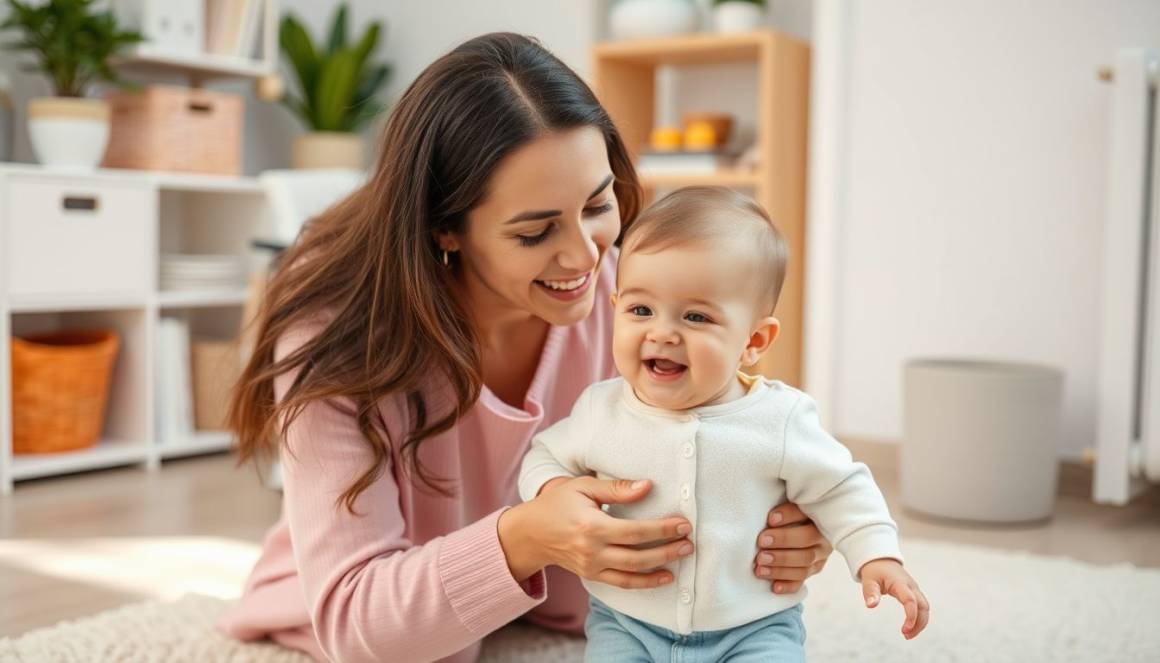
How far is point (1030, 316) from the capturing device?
2.72 meters

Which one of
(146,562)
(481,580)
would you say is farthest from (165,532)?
(481,580)

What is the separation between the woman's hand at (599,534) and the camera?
1.04m

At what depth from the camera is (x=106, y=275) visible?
2832 millimetres

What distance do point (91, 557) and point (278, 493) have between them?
1.92 feet

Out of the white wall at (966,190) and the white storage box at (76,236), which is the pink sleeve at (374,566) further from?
the white wall at (966,190)

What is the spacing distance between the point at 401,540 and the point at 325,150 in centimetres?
254

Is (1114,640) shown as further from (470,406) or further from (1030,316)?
(1030,316)

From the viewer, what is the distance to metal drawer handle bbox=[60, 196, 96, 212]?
9.07ft

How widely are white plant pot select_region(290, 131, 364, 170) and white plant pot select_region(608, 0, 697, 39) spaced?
102cm

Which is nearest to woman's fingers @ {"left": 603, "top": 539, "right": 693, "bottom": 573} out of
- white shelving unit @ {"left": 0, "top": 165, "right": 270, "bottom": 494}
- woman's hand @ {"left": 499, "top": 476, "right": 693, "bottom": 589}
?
woman's hand @ {"left": 499, "top": 476, "right": 693, "bottom": 589}

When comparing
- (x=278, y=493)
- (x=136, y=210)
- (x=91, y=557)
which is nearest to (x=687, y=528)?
(x=91, y=557)

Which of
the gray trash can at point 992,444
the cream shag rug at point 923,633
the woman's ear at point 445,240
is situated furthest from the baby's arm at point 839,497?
the gray trash can at point 992,444

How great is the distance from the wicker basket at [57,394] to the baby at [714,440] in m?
2.05

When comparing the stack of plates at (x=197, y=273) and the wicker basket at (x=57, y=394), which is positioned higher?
the stack of plates at (x=197, y=273)
